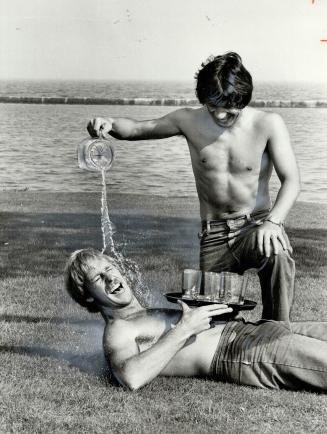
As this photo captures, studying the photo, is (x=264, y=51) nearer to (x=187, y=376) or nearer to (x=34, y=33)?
(x=34, y=33)

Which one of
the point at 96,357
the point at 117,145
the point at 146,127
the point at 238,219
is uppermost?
the point at 146,127

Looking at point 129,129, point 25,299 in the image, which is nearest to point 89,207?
point 25,299

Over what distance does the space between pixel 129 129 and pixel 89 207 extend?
8.47 meters

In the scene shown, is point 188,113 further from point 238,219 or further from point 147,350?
point 147,350

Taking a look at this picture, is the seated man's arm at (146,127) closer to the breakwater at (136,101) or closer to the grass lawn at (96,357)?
the grass lawn at (96,357)

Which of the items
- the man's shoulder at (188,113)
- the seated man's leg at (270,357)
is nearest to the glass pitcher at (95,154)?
the man's shoulder at (188,113)

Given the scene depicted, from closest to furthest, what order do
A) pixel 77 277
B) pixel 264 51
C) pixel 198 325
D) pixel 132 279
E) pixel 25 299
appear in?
pixel 198 325
pixel 77 277
pixel 25 299
pixel 132 279
pixel 264 51

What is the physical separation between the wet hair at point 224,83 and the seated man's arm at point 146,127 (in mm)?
495

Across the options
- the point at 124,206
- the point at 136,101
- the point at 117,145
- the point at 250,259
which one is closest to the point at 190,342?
the point at 250,259

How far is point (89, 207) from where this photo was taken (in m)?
13.0

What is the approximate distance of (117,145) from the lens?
20672 millimetres

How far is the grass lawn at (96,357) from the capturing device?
3350mm

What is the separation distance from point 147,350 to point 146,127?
1546 millimetres

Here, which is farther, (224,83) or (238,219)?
(238,219)
